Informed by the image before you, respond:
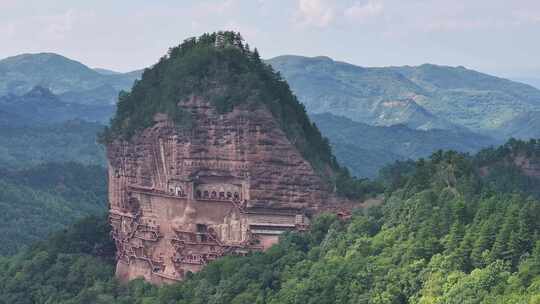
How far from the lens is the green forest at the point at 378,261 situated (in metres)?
36.8

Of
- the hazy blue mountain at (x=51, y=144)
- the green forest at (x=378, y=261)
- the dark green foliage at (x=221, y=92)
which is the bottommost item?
the hazy blue mountain at (x=51, y=144)

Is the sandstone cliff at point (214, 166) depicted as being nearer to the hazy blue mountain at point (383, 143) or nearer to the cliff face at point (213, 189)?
the cliff face at point (213, 189)

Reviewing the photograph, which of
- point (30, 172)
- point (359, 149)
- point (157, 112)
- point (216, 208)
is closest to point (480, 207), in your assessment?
point (216, 208)

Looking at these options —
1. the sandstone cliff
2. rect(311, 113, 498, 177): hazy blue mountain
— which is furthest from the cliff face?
rect(311, 113, 498, 177): hazy blue mountain

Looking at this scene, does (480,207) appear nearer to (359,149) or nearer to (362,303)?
(362,303)

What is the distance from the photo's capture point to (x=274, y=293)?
145 ft

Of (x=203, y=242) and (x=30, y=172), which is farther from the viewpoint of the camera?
(x=30, y=172)

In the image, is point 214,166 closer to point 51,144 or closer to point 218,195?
point 218,195

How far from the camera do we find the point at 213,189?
49.1 m

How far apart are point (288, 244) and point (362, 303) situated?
27.9 feet

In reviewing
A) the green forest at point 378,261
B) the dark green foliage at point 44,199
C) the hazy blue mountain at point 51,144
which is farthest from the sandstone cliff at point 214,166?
the hazy blue mountain at point 51,144

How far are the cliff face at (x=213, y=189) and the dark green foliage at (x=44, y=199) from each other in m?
28.8

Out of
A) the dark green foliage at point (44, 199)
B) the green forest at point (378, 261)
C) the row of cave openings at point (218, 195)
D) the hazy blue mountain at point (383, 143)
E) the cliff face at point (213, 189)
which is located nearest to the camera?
the green forest at point (378, 261)

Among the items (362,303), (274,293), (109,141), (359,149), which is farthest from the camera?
(359,149)
